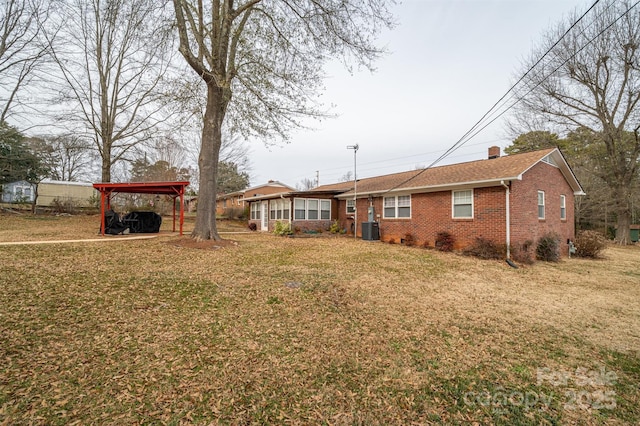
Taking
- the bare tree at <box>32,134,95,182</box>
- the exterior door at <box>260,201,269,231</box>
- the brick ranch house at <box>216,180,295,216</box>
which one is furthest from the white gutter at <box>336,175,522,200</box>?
the bare tree at <box>32,134,95,182</box>

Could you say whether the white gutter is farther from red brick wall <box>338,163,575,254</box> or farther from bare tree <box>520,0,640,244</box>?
bare tree <box>520,0,640,244</box>

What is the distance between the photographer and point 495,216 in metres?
9.99

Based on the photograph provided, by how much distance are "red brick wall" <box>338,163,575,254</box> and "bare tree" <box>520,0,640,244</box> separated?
6818 millimetres

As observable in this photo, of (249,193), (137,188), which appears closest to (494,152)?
(137,188)

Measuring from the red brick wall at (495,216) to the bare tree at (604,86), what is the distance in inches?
268

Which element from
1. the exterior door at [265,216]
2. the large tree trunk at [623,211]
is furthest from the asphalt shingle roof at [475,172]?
the large tree trunk at [623,211]

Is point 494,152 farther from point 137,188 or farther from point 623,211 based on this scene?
point 137,188

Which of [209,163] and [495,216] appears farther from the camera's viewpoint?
[209,163]

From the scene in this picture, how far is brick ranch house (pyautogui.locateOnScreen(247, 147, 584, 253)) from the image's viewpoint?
9.91 meters

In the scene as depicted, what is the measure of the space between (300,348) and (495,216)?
9482 millimetres

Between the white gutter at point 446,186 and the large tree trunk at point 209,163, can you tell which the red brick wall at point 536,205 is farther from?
the large tree trunk at point 209,163

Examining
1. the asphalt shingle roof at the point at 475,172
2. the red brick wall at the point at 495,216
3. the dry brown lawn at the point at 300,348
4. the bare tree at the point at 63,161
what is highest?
the bare tree at the point at 63,161

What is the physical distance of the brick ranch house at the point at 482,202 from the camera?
32.5 feet

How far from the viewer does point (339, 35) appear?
941 centimetres
